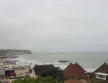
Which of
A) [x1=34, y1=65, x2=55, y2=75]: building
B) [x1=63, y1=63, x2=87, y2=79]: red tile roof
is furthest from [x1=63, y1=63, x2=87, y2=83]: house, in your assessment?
[x1=34, y1=65, x2=55, y2=75]: building

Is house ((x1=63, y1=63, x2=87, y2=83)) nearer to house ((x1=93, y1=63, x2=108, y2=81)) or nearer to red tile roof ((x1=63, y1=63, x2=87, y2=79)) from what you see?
red tile roof ((x1=63, y1=63, x2=87, y2=79))

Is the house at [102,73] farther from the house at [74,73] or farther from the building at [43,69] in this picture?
the building at [43,69]

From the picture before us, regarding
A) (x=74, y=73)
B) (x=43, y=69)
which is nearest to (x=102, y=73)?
(x=74, y=73)

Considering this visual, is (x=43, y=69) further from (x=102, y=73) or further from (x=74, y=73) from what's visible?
(x=102, y=73)

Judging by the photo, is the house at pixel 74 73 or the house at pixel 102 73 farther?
the house at pixel 74 73

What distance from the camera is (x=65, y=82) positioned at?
33.8m

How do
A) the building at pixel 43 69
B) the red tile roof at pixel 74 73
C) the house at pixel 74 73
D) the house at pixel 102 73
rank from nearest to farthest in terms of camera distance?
the house at pixel 102 73 → the house at pixel 74 73 → the red tile roof at pixel 74 73 → the building at pixel 43 69

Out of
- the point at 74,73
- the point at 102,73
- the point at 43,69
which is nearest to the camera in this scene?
the point at 102,73

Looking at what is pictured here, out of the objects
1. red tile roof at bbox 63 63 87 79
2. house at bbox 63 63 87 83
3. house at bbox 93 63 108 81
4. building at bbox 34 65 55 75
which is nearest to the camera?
house at bbox 93 63 108 81

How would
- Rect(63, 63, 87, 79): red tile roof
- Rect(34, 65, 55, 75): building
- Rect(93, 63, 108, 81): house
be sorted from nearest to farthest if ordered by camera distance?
Rect(93, 63, 108, 81): house < Rect(63, 63, 87, 79): red tile roof < Rect(34, 65, 55, 75): building

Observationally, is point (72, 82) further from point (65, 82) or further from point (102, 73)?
point (102, 73)

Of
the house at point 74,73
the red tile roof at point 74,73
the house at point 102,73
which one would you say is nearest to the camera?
the house at point 102,73

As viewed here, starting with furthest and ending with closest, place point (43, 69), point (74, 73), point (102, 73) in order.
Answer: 1. point (43, 69)
2. point (74, 73)
3. point (102, 73)

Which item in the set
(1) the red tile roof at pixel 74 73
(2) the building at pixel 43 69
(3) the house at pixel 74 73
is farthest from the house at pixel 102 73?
(2) the building at pixel 43 69
